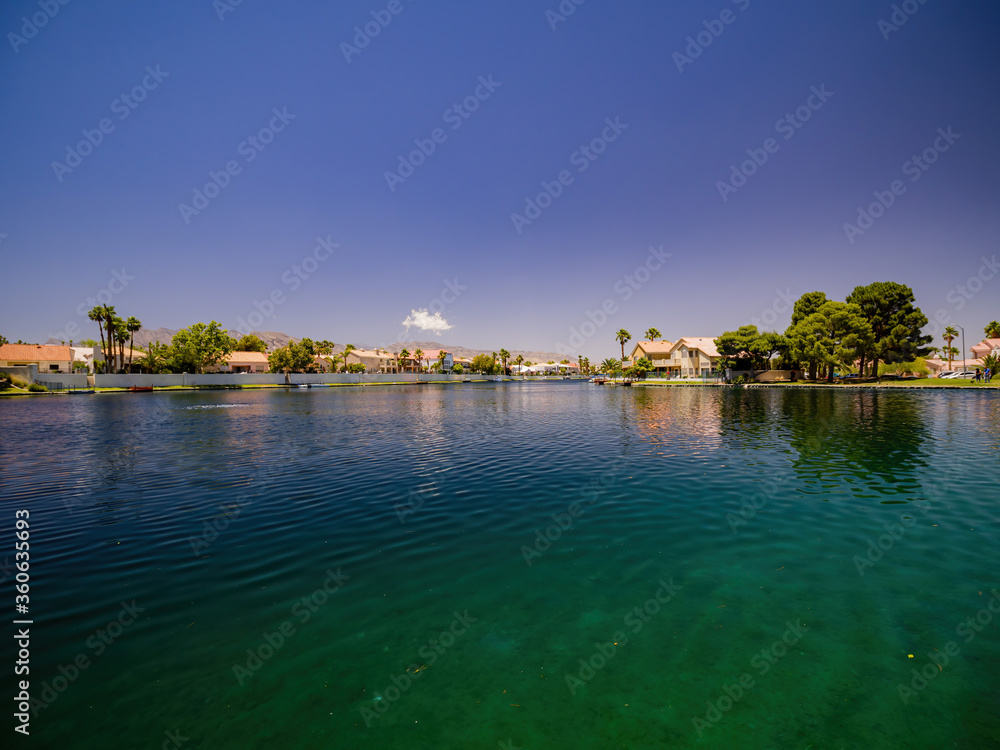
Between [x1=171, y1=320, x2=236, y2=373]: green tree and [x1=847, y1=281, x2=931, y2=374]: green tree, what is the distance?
141m

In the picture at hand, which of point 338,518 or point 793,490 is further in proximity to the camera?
point 793,490

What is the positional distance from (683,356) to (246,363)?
145157 millimetres

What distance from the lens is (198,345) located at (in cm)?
10562

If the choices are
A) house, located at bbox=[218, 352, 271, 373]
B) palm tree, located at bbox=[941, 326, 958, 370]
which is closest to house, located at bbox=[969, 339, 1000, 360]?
palm tree, located at bbox=[941, 326, 958, 370]

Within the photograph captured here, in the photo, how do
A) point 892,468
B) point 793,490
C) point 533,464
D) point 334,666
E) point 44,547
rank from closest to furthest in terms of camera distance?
point 334,666, point 44,547, point 793,490, point 892,468, point 533,464

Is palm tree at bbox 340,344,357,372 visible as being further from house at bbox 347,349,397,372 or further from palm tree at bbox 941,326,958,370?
palm tree at bbox 941,326,958,370

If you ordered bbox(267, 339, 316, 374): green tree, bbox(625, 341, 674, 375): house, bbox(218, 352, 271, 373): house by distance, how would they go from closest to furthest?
bbox(267, 339, 316, 374): green tree, bbox(625, 341, 674, 375): house, bbox(218, 352, 271, 373): house

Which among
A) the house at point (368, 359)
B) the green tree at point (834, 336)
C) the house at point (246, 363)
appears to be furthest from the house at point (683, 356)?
the house at point (246, 363)

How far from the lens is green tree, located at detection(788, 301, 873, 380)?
69.2 m

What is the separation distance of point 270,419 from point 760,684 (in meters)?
38.0

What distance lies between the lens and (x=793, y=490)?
13453mm

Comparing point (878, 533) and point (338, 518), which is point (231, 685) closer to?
point (338, 518)

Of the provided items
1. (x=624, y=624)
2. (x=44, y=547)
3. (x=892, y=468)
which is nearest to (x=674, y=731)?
(x=624, y=624)

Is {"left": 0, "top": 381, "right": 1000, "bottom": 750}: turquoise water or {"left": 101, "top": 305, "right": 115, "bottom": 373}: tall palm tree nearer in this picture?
{"left": 0, "top": 381, "right": 1000, "bottom": 750}: turquoise water
